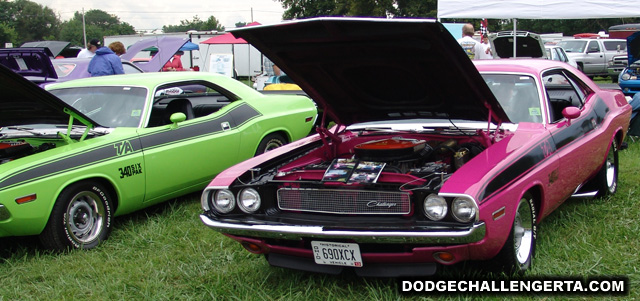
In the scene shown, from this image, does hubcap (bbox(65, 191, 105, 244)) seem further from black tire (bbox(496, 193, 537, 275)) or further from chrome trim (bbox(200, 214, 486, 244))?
black tire (bbox(496, 193, 537, 275))

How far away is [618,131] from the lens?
556 centimetres

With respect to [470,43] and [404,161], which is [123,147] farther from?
[470,43]

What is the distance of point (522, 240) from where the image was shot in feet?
12.5

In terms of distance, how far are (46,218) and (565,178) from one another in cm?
376

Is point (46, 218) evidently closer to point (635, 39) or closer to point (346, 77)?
A: point (346, 77)

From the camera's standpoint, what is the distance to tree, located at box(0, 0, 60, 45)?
263ft

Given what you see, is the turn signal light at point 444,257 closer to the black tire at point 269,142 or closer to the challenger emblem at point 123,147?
the challenger emblem at point 123,147

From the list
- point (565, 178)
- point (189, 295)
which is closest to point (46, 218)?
point (189, 295)

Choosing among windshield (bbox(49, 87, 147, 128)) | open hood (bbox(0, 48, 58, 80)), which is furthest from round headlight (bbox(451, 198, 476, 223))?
open hood (bbox(0, 48, 58, 80))

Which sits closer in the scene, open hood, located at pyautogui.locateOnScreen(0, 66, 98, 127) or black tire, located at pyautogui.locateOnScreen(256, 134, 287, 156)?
open hood, located at pyautogui.locateOnScreen(0, 66, 98, 127)

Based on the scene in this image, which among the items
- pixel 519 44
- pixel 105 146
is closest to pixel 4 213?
pixel 105 146

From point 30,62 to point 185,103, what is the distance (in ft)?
10.6

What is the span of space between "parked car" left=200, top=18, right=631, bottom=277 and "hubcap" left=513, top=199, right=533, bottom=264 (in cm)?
1

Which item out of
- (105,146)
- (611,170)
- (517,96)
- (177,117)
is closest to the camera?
(517,96)
